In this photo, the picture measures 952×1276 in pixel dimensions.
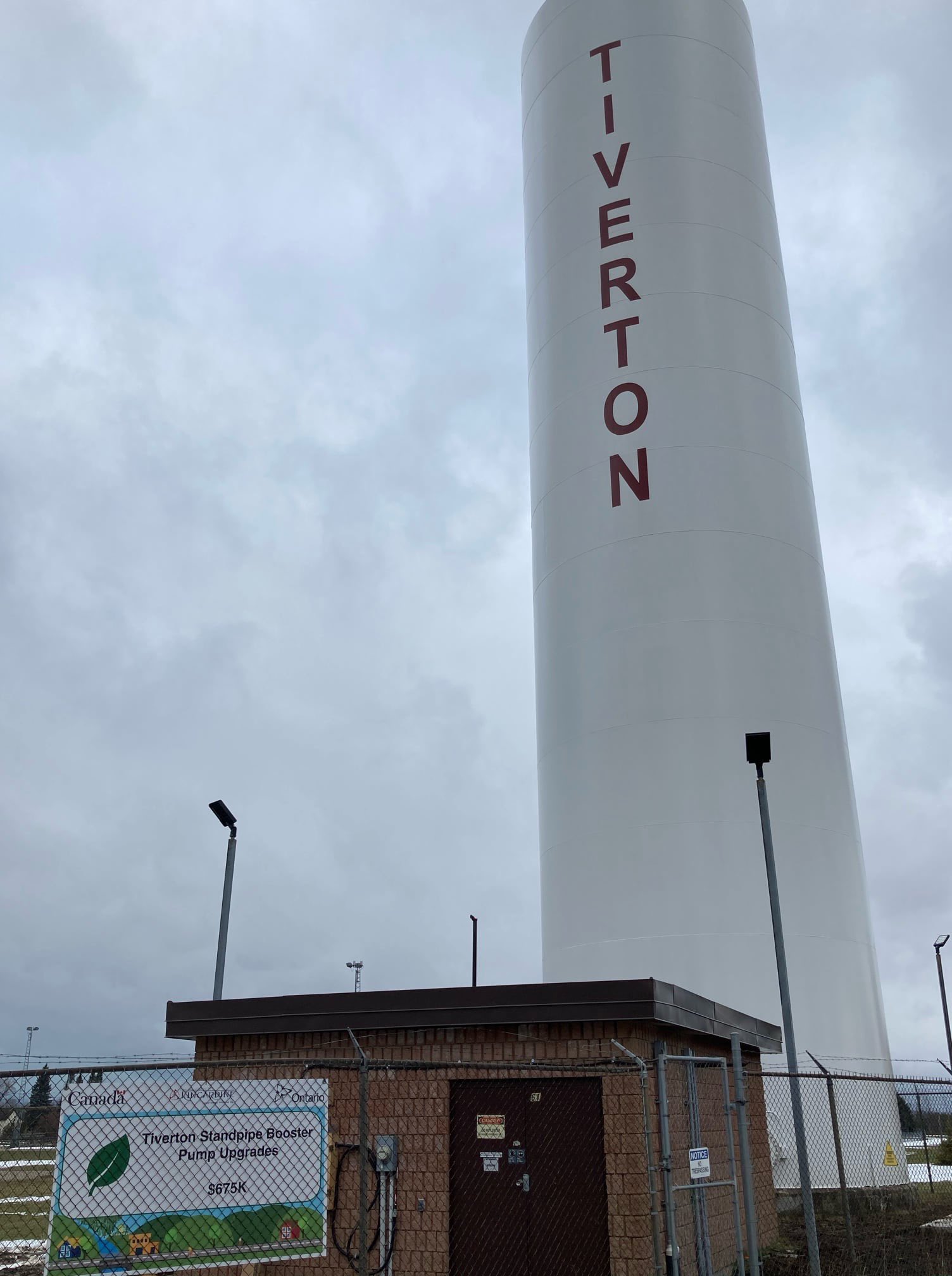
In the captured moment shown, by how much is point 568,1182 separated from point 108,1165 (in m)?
5.94

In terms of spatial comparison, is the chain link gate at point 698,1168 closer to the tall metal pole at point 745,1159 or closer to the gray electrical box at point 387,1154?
the tall metal pole at point 745,1159

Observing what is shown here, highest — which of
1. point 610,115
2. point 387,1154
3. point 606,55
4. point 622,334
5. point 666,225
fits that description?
point 606,55

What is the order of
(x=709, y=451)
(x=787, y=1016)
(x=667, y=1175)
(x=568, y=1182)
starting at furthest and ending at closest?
(x=709, y=451)
(x=787, y=1016)
(x=568, y=1182)
(x=667, y=1175)

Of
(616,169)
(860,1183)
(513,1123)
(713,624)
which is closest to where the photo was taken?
(513,1123)

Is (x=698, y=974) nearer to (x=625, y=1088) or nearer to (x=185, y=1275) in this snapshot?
(x=625, y=1088)

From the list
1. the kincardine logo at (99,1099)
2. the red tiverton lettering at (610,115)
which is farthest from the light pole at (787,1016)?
the red tiverton lettering at (610,115)

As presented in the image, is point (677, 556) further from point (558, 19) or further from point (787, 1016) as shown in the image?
point (558, 19)

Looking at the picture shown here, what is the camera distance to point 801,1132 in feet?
48.1

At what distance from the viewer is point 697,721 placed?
24625 mm

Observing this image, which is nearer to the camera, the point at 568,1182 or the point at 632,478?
the point at 568,1182

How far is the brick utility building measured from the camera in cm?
1323

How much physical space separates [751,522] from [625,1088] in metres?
15.8

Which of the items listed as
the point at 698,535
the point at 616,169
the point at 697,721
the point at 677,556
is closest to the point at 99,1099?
the point at 697,721

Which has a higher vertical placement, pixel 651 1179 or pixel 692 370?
pixel 692 370
